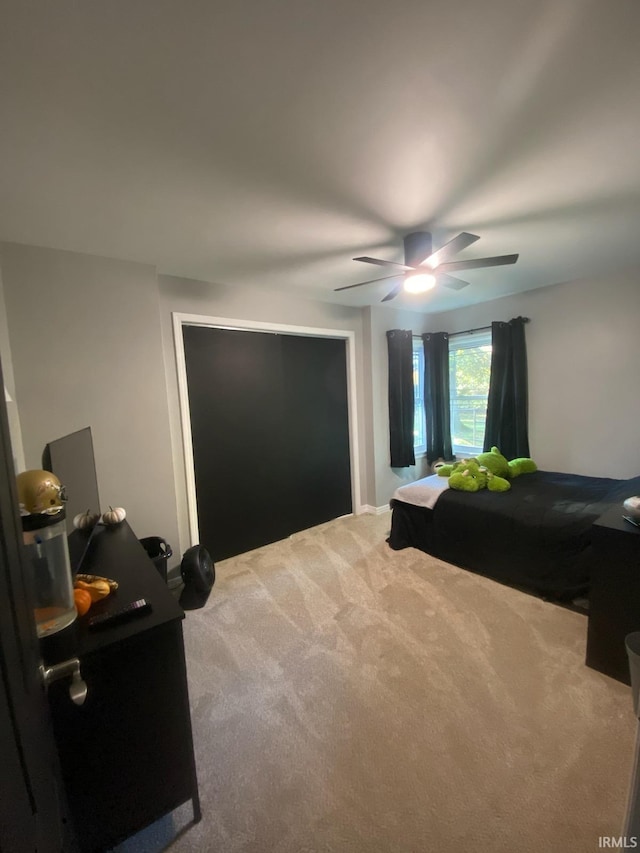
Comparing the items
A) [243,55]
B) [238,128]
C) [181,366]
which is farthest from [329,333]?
[243,55]

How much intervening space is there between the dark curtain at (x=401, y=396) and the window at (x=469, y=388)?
28.7 inches

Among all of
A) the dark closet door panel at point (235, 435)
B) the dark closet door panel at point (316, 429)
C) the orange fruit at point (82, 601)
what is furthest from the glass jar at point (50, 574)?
the dark closet door panel at point (316, 429)

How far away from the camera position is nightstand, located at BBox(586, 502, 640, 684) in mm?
1555

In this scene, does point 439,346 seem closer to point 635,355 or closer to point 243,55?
point 635,355

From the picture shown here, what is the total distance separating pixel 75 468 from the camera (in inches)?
70.4

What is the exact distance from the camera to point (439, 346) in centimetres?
423

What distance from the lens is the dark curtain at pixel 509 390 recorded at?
3.59 metres

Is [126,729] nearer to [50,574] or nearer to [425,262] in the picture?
[50,574]

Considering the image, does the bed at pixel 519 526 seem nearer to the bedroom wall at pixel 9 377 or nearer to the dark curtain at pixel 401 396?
the dark curtain at pixel 401 396

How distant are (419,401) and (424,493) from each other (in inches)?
69.8

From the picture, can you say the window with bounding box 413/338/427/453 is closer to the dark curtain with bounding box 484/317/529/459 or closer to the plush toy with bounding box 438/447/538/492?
the dark curtain with bounding box 484/317/529/459

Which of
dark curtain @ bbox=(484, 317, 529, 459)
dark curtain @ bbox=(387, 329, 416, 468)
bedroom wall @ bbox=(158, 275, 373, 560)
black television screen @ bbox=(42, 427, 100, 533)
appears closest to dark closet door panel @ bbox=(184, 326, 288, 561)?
bedroom wall @ bbox=(158, 275, 373, 560)

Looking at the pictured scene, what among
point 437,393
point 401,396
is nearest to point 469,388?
point 437,393

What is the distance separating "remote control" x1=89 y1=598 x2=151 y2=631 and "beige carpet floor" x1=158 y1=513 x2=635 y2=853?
78cm
